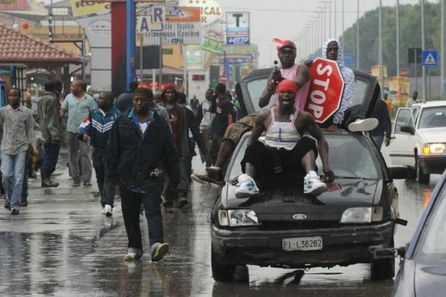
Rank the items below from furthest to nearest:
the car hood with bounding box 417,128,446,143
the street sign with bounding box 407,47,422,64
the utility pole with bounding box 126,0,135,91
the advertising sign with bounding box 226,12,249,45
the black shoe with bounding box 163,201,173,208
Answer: the advertising sign with bounding box 226,12,249,45 < the street sign with bounding box 407,47,422,64 < the utility pole with bounding box 126,0,135,91 < the car hood with bounding box 417,128,446,143 < the black shoe with bounding box 163,201,173,208

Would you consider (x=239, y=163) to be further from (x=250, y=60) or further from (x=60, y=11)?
(x=250, y=60)

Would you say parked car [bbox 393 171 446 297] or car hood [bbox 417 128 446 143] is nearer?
parked car [bbox 393 171 446 297]

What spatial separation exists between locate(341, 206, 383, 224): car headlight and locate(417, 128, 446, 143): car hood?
12414 millimetres

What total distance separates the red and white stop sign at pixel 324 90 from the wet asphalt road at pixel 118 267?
5.04 feet

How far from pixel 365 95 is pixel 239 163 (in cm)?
305

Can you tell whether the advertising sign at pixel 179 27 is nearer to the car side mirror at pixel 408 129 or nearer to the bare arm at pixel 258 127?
the car side mirror at pixel 408 129

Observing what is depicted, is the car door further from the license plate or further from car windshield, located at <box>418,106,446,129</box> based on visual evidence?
the license plate

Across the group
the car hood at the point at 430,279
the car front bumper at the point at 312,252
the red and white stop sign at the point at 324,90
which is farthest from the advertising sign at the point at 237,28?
the car hood at the point at 430,279

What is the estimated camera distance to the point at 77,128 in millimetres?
22359

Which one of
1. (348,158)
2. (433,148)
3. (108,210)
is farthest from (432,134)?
(348,158)

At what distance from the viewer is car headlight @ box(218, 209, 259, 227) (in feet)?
37.1

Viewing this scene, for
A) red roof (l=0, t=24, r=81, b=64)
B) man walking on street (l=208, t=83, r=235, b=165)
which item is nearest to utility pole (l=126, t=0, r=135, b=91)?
red roof (l=0, t=24, r=81, b=64)

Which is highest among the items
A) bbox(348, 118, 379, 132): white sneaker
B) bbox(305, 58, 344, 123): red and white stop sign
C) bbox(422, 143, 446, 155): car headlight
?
bbox(305, 58, 344, 123): red and white stop sign

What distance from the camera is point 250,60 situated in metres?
144
